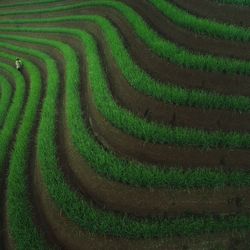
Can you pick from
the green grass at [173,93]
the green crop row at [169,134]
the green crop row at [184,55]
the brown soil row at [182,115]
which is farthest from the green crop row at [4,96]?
the green crop row at [184,55]

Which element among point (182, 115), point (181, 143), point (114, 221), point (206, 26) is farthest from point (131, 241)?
point (206, 26)

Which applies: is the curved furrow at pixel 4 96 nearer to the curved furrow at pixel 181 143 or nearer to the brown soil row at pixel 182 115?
the brown soil row at pixel 182 115

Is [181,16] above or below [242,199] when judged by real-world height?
above

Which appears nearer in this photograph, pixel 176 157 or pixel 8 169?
pixel 176 157

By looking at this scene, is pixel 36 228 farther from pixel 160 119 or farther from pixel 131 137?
pixel 160 119

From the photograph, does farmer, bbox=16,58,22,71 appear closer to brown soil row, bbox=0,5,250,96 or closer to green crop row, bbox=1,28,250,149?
brown soil row, bbox=0,5,250,96

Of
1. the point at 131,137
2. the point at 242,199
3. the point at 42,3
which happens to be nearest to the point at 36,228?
the point at 131,137

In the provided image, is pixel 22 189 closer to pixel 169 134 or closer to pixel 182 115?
pixel 169 134
